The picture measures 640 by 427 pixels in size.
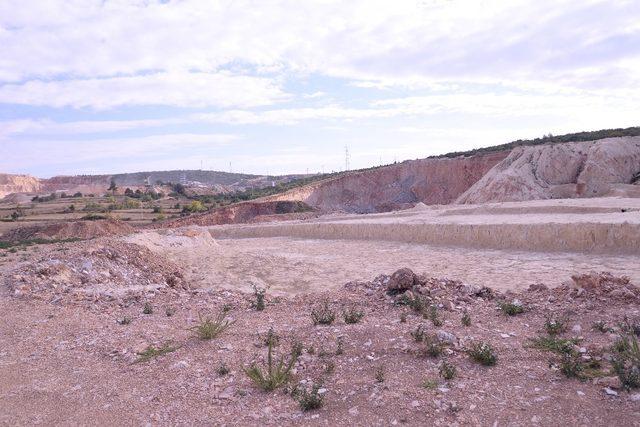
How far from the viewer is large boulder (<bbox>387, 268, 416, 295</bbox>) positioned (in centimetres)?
749

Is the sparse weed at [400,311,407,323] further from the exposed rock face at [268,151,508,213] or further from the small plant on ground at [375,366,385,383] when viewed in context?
the exposed rock face at [268,151,508,213]

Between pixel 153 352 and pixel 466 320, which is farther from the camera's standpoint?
pixel 466 320

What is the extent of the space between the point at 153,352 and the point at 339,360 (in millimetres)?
2041

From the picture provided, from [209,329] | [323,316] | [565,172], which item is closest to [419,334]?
[323,316]

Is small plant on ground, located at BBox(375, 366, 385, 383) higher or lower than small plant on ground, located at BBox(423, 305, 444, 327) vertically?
lower

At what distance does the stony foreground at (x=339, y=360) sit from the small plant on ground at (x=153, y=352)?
0.07ft

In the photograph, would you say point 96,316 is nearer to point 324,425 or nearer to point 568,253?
point 324,425

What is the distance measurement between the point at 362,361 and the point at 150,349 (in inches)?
92.6

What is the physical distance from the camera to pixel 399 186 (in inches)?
1580

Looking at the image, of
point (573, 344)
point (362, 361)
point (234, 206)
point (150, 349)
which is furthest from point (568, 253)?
point (234, 206)

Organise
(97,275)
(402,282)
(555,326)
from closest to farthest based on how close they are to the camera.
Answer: (555,326)
(402,282)
(97,275)

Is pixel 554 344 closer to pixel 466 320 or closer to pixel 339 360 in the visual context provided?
pixel 466 320

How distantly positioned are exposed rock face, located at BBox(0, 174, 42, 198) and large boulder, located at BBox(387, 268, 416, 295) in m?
93.3

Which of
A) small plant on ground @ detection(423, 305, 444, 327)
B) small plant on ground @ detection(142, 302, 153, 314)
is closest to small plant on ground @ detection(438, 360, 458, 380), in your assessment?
small plant on ground @ detection(423, 305, 444, 327)
